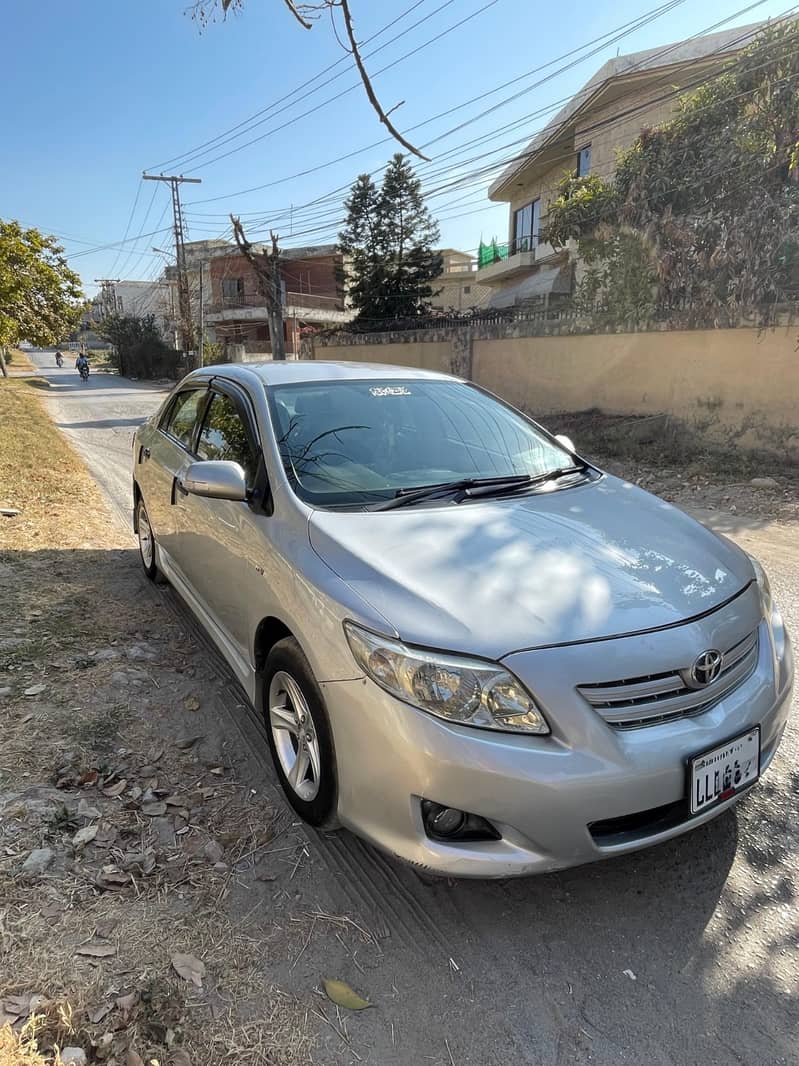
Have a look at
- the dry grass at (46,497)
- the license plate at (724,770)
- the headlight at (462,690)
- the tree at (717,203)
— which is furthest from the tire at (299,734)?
the tree at (717,203)

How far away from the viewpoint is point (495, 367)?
14.0 metres

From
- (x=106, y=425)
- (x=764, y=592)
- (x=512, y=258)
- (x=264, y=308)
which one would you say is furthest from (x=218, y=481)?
(x=264, y=308)

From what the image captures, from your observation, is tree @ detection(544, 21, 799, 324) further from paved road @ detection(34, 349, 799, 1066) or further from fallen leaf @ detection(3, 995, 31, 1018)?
fallen leaf @ detection(3, 995, 31, 1018)

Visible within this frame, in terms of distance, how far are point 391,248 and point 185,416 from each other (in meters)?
30.4

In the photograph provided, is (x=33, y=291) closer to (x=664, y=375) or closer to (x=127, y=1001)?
(x=664, y=375)

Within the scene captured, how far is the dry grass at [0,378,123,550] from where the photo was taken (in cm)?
610

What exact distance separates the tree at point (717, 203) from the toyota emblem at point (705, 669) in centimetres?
818

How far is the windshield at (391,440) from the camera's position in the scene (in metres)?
2.87

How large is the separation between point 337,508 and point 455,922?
148 centimetres

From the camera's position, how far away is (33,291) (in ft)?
71.4

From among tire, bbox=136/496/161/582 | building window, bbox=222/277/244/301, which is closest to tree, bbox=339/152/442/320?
building window, bbox=222/277/244/301

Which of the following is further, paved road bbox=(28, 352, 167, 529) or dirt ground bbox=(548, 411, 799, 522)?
paved road bbox=(28, 352, 167, 529)

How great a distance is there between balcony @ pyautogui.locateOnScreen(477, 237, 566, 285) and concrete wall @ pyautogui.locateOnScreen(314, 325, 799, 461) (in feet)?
31.6

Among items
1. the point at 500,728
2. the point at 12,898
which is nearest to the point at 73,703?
the point at 12,898
